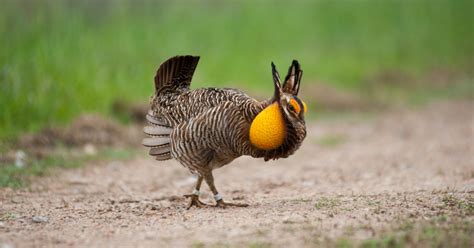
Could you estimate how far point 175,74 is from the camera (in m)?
→ 6.66

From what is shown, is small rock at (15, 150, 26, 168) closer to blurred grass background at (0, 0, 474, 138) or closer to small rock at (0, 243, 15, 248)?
blurred grass background at (0, 0, 474, 138)

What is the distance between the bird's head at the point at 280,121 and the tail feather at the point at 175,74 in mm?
1250

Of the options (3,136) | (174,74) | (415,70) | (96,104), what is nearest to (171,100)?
(174,74)

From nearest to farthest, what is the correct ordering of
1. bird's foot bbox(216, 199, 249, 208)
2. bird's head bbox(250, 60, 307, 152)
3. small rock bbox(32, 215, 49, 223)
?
small rock bbox(32, 215, 49, 223)
bird's head bbox(250, 60, 307, 152)
bird's foot bbox(216, 199, 249, 208)

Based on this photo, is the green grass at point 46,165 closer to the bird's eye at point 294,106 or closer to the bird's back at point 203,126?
the bird's back at point 203,126

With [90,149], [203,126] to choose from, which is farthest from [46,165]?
[203,126]

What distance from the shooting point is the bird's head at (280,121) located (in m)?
5.50

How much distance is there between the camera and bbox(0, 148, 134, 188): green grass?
7238 millimetres

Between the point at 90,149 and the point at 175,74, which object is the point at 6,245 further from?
the point at 90,149

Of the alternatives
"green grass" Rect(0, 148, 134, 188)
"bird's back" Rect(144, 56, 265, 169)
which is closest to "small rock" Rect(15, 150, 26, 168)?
"green grass" Rect(0, 148, 134, 188)

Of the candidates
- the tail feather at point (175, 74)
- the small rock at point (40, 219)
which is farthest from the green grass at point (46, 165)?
the tail feather at point (175, 74)

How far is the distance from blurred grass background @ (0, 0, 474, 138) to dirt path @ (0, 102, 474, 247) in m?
1.59

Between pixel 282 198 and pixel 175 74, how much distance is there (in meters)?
1.49

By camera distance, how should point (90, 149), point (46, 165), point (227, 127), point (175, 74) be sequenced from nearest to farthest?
point (227, 127) → point (175, 74) → point (46, 165) → point (90, 149)
